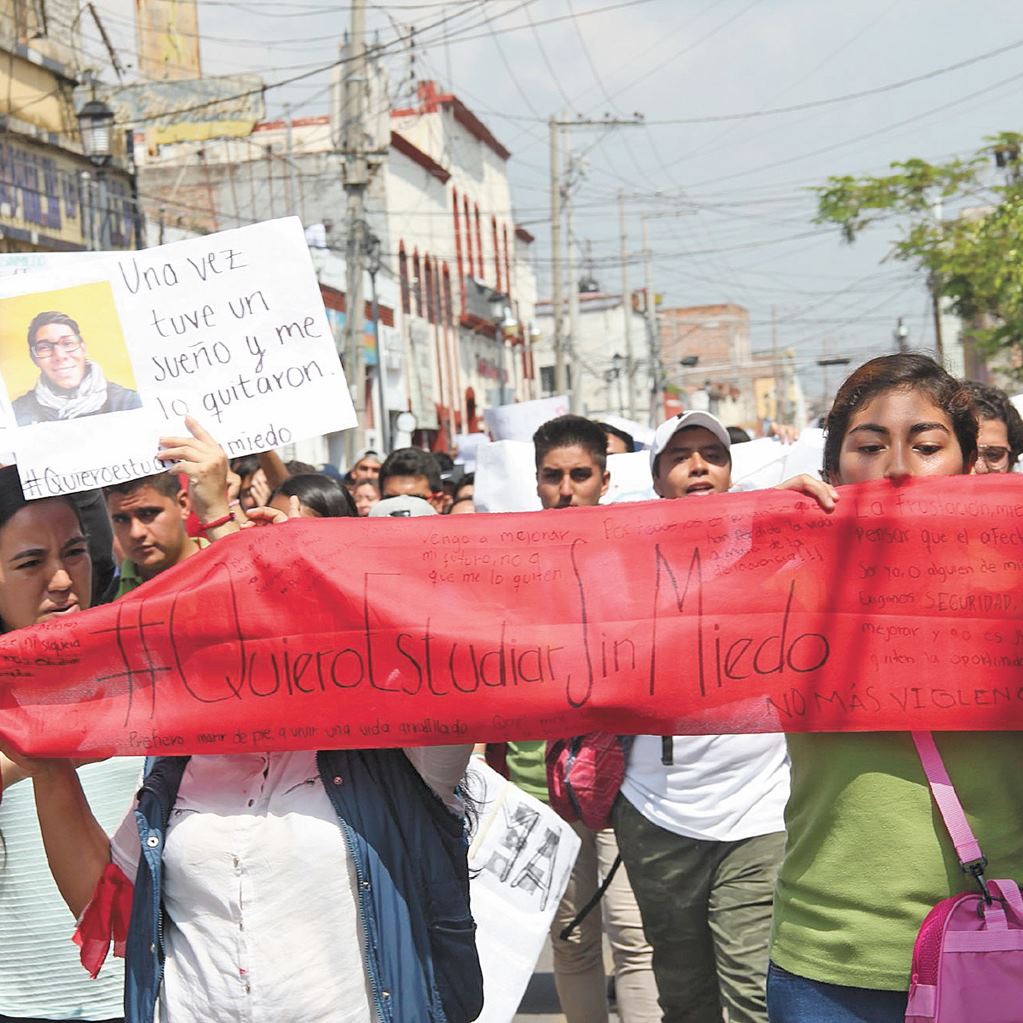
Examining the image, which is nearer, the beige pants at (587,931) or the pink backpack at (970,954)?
the pink backpack at (970,954)

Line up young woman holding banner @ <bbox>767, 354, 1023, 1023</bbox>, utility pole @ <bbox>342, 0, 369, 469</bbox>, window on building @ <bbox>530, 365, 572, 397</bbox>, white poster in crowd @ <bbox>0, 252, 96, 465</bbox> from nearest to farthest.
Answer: young woman holding banner @ <bbox>767, 354, 1023, 1023</bbox> → white poster in crowd @ <bbox>0, 252, 96, 465</bbox> → utility pole @ <bbox>342, 0, 369, 469</bbox> → window on building @ <bbox>530, 365, 572, 397</bbox>

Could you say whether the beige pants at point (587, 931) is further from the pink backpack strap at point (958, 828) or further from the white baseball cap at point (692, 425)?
the pink backpack strap at point (958, 828)

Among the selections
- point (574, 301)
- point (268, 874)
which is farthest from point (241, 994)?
point (574, 301)

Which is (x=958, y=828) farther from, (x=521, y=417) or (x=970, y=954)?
(x=521, y=417)

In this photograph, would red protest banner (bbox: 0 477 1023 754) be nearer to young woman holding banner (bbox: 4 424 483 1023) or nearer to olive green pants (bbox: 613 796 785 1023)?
young woman holding banner (bbox: 4 424 483 1023)

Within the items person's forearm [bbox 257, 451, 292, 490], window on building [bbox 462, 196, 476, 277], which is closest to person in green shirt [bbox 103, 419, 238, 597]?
person's forearm [bbox 257, 451, 292, 490]

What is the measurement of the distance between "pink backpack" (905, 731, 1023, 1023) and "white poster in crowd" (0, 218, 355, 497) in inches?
60.2

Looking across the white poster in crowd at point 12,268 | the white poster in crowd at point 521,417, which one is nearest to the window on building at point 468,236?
the white poster in crowd at point 521,417

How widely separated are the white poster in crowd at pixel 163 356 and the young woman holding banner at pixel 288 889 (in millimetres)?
Result: 747

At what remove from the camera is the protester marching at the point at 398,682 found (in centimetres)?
295

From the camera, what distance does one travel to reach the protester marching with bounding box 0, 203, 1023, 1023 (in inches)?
116

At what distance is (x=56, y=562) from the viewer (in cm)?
350

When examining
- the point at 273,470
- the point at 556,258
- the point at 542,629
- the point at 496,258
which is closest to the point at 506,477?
the point at 273,470

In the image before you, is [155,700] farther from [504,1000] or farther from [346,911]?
[504,1000]
